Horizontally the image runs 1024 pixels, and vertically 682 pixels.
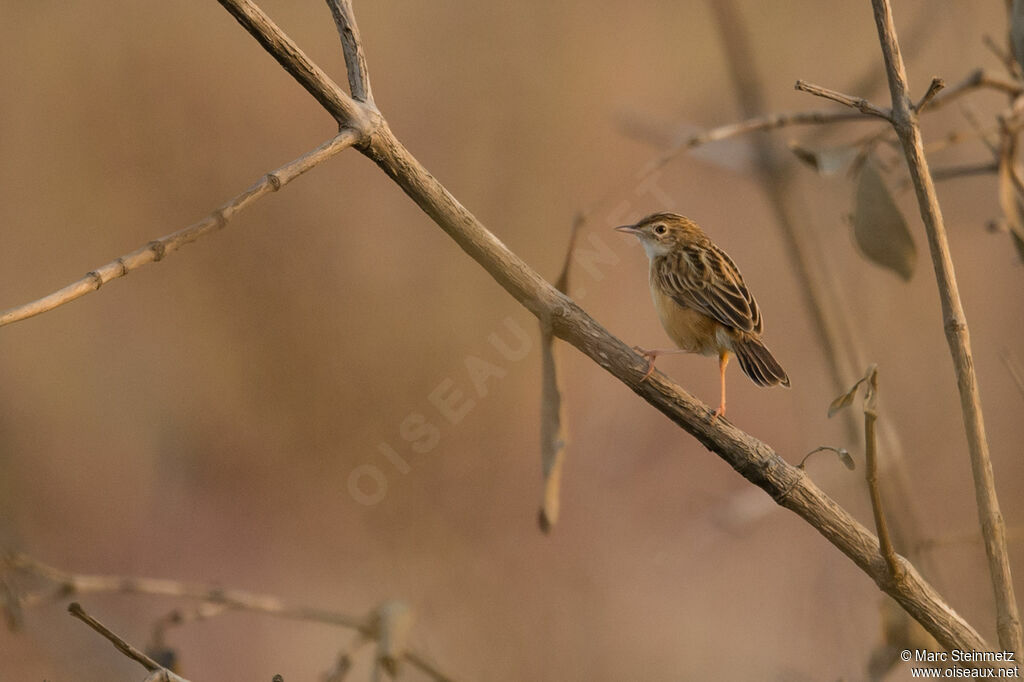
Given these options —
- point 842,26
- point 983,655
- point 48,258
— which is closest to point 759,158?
point 983,655

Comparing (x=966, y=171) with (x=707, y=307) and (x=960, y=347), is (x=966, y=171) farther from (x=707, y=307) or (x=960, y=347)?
(x=960, y=347)

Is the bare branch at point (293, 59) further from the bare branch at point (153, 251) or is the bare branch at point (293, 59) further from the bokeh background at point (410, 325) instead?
the bokeh background at point (410, 325)

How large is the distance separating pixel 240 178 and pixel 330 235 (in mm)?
568

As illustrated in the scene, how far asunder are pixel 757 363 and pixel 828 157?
0.52 m

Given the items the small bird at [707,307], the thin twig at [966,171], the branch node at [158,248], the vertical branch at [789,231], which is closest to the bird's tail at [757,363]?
the small bird at [707,307]

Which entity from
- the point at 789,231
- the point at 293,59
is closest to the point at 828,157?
the point at 789,231

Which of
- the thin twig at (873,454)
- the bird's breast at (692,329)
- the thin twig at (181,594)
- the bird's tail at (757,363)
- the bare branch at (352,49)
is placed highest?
the bare branch at (352,49)

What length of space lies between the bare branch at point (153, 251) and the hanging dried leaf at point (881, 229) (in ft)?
4.42

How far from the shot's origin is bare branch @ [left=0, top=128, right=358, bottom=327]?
3.68 feet

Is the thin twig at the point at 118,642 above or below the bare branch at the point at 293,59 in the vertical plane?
below

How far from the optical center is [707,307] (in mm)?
2318

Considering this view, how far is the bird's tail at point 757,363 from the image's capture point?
2.12m

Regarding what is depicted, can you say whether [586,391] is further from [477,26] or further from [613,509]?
[477,26]

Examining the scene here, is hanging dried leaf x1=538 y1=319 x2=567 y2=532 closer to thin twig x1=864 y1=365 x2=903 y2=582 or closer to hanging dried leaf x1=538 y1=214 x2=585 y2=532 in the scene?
hanging dried leaf x1=538 y1=214 x2=585 y2=532
